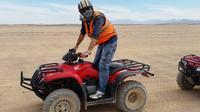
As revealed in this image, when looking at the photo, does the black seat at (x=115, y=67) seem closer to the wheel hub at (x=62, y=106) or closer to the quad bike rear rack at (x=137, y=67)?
the quad bike rear rack at (x=137, y=67)

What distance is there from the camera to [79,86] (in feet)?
23.7

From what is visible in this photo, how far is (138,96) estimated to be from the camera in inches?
312

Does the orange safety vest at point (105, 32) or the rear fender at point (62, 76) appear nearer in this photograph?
the rear fender at point (62, 76)

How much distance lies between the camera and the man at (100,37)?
7219mm

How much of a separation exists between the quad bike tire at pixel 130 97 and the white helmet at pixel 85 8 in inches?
61.9

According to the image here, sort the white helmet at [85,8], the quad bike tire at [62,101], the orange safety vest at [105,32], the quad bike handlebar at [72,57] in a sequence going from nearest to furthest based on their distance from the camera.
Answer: the quad bike tire at [62,101] → the white helmet at [85,8] → the quad bike handlebar at [72,57] → the orange safety vest at [105,32]

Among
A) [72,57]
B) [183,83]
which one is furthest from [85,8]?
[183,83]

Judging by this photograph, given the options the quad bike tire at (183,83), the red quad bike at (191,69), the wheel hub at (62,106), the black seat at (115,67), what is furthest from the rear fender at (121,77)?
the quad bike tire at (183,83)

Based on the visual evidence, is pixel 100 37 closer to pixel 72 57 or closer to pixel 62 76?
pixel 72 57

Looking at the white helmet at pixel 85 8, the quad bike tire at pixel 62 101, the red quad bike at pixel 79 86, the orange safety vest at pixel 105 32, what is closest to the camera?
the quad bike tire at pixel 62 101

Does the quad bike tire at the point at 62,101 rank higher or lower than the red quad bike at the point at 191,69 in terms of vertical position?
lower

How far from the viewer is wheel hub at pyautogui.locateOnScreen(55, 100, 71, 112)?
7.00m

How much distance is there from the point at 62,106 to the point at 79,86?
1.59 feet

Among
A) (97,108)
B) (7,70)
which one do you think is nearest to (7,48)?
(7,70)
